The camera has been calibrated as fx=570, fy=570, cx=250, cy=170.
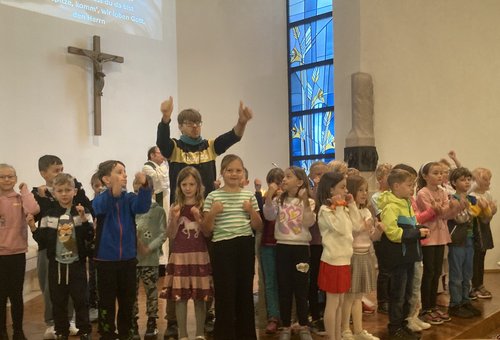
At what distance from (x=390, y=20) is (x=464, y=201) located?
3.69 meters

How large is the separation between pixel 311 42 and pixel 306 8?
2.00 ft

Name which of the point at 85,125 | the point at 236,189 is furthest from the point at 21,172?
the point at 236,189

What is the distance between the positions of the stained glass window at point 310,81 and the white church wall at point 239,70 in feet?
0.54

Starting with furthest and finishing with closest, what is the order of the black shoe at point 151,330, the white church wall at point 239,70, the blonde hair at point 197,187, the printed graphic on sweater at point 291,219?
the white church wall at point 239,70 < the black shoe at point 151,330 < the printed graphic on sweater at point 291,219 < the blonde hair at point 197,187

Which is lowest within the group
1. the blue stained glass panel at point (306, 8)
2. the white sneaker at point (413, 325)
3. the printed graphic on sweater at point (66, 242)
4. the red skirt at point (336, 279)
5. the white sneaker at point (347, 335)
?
the white sneaker at point (413, 325)

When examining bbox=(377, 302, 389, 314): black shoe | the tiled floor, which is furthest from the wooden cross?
bbox=(377, 302, 389, 314): black shoe

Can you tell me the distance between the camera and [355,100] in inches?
299

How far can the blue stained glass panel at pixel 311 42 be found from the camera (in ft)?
31.6

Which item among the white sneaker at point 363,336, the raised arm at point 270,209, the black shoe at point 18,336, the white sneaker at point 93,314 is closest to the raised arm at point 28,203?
the black shoe at point 18,336

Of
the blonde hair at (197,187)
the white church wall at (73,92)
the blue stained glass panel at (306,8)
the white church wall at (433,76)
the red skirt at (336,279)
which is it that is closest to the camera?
the red skirt at (336,279)

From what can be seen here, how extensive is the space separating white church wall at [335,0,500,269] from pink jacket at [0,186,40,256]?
16.0ft

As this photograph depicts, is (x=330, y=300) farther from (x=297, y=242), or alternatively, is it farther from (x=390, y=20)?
(x=390, y=20)

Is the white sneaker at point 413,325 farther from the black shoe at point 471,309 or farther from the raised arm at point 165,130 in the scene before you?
the raised arm at point 165,130

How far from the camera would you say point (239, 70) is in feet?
31.1
